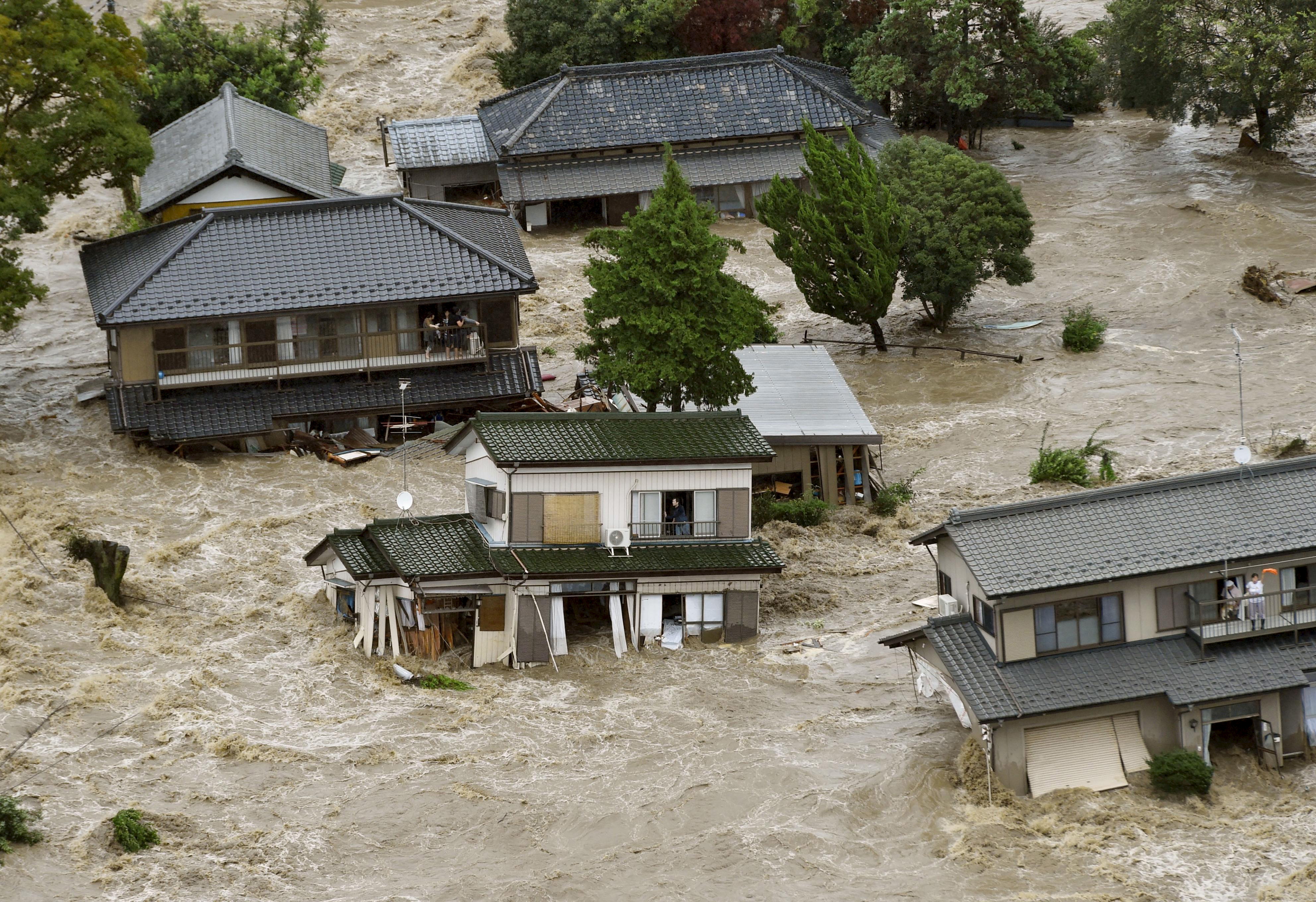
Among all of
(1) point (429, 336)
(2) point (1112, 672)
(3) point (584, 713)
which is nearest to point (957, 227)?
(1) point (429, 336)

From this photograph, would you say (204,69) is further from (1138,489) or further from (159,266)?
(1138,489)

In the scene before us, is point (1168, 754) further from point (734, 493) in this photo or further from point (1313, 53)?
point (1313, 53)

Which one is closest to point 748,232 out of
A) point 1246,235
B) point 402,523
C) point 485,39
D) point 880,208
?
point 880,208

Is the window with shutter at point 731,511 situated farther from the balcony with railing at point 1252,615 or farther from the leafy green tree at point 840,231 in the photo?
the leafy green tree at point 840,231

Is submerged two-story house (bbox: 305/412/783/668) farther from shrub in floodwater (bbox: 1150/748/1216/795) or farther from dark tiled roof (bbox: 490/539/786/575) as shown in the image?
shrub in floodwater (bbox: 1150/748/1216/795)

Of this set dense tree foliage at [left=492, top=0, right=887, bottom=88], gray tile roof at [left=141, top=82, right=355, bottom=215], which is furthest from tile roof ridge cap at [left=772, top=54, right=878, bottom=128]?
gray tile roof at [left=141, top=82, right=355, bottom=215]

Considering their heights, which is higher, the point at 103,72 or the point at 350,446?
the point at 103,72
